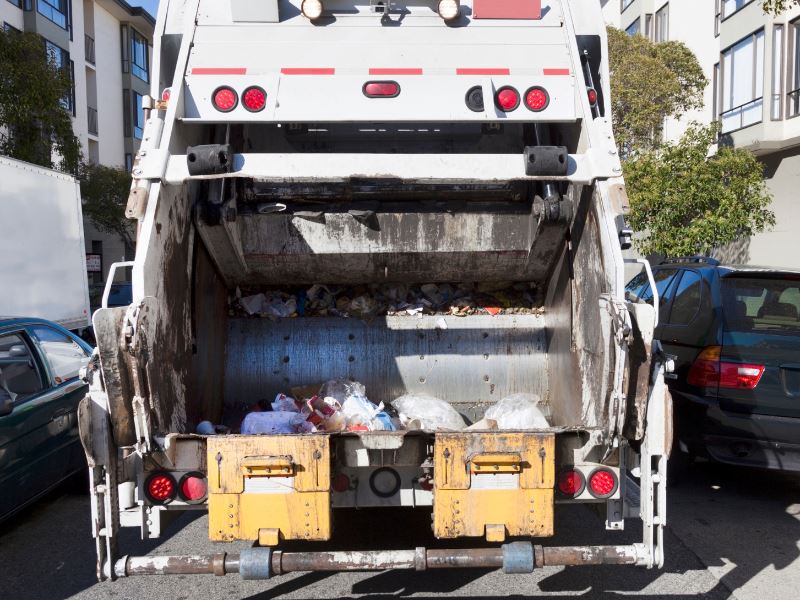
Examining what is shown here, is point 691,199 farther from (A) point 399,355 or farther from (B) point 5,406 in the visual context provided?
(B) point 5,406

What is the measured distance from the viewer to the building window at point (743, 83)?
17406mm

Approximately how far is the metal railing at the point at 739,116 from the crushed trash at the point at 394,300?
557 inches

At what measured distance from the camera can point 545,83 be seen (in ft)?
12.6

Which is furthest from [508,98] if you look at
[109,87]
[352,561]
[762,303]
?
[109,87]

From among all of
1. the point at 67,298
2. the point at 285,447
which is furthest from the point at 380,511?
the point at 67,298

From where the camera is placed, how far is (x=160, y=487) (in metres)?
3.35

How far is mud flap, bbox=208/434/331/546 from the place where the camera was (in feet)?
10.3

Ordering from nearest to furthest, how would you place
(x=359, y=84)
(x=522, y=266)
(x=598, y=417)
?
1. (x=598, y=417)
2. (x=359, y=84)
3. (x=522, y=266)

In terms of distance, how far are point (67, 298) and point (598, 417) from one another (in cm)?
901

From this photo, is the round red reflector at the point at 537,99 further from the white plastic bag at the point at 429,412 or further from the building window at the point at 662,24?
the building window at the point at 662,24

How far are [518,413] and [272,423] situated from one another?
1375 mm

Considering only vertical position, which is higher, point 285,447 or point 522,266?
point 522,266

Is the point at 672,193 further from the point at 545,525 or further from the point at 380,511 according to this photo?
the point at 545,525

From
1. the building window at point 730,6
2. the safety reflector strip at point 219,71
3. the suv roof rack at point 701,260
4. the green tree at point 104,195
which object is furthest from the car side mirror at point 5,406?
the green tree at point 104,195
